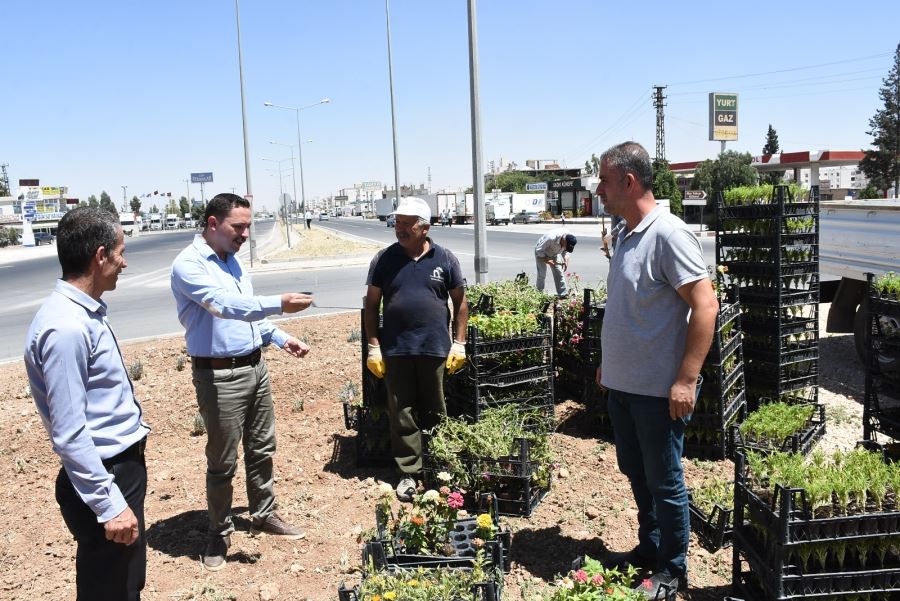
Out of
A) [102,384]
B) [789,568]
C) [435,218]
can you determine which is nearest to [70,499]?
[102,384]

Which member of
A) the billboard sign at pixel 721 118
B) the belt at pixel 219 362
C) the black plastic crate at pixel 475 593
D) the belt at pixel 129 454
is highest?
the billboard sign at pixel 721 118

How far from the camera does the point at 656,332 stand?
3.38 metres

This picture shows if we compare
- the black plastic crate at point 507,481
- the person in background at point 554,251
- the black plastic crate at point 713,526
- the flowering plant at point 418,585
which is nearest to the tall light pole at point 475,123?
the person in background at point 554,251

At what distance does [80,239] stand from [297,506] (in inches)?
108

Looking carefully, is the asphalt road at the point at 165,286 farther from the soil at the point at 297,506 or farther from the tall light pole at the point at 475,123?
the soil at the point at 297,506

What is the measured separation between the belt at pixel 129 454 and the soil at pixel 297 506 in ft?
4.09

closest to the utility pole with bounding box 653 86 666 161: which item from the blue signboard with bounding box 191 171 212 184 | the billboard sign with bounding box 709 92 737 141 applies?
the billboard sign with bounding box 709 92 737 141

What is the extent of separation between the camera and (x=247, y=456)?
4.49 meters

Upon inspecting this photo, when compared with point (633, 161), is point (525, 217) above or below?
below

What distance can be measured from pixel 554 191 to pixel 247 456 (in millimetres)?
82644

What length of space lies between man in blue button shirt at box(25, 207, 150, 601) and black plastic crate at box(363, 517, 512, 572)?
982 millimetres

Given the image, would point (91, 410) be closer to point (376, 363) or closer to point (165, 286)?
point (376, 363)

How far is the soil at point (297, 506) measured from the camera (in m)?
4.00

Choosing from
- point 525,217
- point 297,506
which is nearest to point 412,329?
point 297,506
